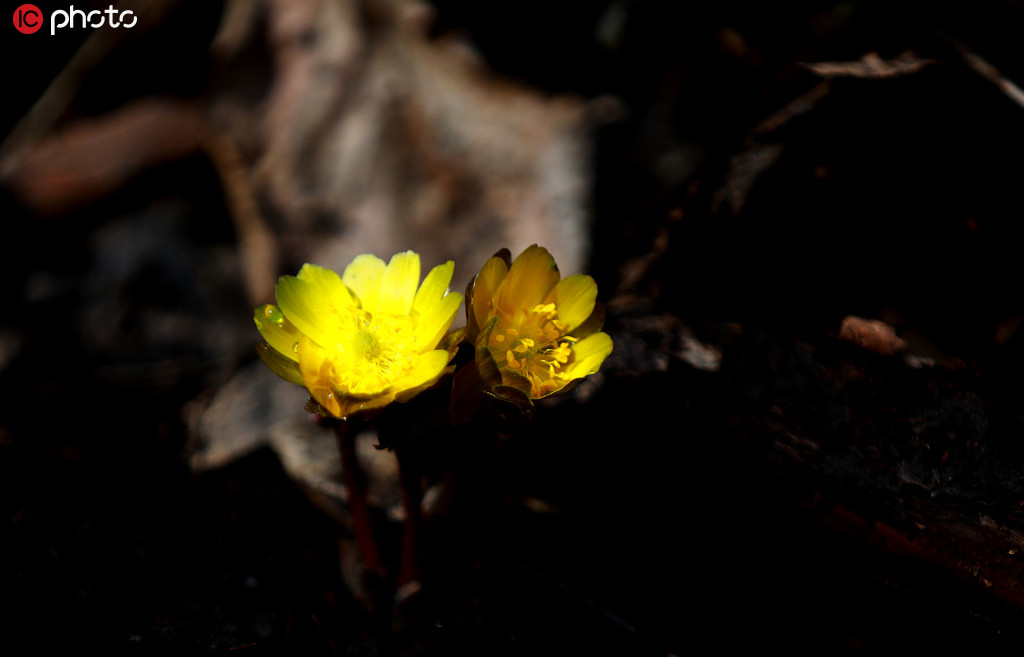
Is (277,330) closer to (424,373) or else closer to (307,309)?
(307,309)

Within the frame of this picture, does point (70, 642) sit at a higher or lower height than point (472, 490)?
lower

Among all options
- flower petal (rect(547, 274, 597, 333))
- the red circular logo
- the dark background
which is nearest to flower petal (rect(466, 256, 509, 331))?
flower petal (rect(547, 274, 597, 333))

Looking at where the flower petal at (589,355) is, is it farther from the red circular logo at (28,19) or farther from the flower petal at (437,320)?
the red circular logo at (28,19)

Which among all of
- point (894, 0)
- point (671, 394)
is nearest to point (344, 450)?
point (671, 394)

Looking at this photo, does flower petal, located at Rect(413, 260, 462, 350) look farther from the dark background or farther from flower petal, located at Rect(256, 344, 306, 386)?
the dark background

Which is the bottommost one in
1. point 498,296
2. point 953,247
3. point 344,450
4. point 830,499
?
point 344,450

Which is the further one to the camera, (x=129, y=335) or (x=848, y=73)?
(x=129, y=335)

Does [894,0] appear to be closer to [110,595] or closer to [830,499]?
[830,499]
